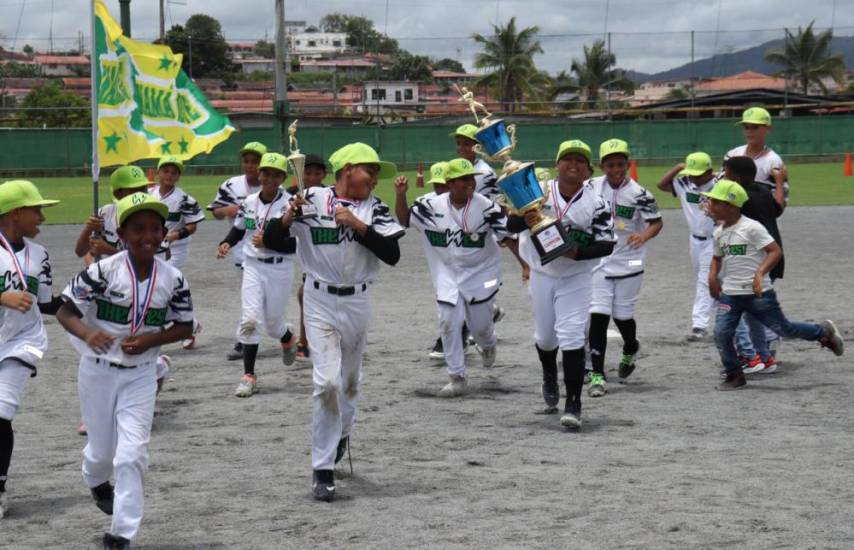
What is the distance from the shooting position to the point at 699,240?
13.3 meters

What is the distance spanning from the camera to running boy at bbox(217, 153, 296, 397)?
10.9 meters

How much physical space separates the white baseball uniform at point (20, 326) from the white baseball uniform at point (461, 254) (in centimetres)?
399

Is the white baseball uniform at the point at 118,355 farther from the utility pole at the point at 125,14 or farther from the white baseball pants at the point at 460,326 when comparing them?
the utility pole at the point at 125,14

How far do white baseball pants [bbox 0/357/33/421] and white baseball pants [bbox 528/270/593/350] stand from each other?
3.84m

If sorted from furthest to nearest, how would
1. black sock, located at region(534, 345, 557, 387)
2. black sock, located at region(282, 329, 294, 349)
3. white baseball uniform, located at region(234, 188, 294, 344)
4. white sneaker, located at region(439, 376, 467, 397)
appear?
black sock, located at region(282, 329, 294, 349) < white baseball uniform, located at region(234, 188, 294, 344) < white sneaker, located at region(439, 376, 467, 397) < black sock, located at region(534, 345, 557, 387)

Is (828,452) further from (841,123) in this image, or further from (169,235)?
(841,123)

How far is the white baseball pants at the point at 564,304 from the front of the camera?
9.16 m

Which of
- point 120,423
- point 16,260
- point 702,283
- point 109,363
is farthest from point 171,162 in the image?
point 120,423

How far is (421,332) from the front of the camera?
13.7 meters

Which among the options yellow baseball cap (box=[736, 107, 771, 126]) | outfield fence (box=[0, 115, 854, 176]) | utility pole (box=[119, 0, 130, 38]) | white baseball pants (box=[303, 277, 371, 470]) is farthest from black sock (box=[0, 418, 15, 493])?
outfield fence (box=[0, 115, 854, 176])

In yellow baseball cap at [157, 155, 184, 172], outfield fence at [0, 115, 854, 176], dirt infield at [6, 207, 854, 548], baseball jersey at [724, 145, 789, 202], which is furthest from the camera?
outfield fence at [0, 115, 854, 176]

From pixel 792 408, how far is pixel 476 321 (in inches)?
108

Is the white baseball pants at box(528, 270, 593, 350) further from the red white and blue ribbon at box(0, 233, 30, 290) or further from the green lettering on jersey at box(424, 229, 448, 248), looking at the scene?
the red white and blue ribbon at box(0, 233, 30, 290)

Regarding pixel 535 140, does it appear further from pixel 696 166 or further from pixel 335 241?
pixel 335 241
